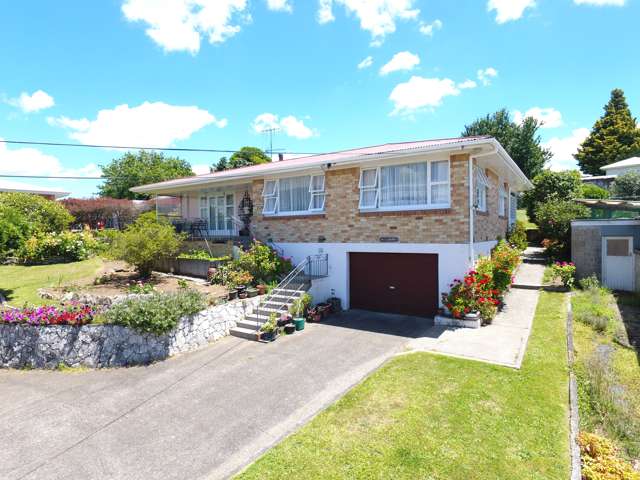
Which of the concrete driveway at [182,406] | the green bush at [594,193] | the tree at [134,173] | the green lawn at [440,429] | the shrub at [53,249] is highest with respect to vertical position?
the tree at [134,173]

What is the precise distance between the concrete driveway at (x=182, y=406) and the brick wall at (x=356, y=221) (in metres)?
2.94

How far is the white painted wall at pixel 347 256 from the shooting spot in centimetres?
1043

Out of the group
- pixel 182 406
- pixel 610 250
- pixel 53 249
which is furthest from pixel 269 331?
pixel 53 249

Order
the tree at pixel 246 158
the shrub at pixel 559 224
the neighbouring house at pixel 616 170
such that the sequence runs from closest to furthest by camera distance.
A: the shrub at pixel 559 224 < the neighbouring house at pixel 616 170 < the tree at pixel 246 158

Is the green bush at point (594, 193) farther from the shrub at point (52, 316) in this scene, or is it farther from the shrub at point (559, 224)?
the shrub at point (52, 316)

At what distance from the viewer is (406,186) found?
1133 centimetres

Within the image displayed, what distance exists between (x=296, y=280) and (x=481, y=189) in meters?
6.96

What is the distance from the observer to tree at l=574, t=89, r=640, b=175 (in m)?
41.0

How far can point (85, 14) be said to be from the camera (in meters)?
11.1

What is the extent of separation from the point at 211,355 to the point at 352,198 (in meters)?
6.54

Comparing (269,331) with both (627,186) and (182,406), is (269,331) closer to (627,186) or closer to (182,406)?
(182,406)

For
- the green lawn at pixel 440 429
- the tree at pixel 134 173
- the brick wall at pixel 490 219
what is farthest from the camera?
the tree at pixel 134 173

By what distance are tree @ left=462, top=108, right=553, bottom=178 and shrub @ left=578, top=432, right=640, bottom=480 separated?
30.6 metres

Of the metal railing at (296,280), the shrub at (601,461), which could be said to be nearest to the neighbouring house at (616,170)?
the metal railing at (296,280)
